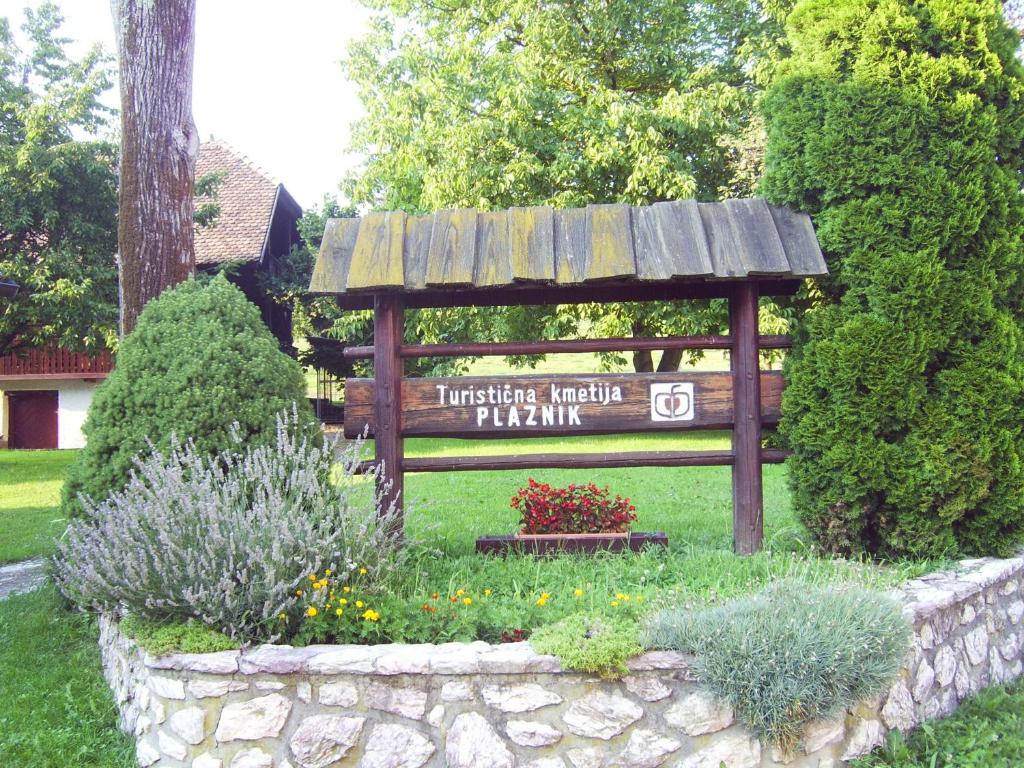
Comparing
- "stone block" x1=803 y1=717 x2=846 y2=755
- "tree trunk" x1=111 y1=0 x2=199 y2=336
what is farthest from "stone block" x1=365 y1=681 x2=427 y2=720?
"tree trunk" x1=111 y1=0 x2=199 y2=336

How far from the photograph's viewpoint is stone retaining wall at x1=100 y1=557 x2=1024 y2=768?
353 centimetres

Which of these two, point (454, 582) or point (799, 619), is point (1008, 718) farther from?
point (454, 582)

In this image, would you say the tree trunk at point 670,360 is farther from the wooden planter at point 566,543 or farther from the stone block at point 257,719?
the stone block at point 257,719

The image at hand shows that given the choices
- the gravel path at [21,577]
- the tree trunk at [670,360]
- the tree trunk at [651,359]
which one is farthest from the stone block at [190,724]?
the tree trunk at [670,360]

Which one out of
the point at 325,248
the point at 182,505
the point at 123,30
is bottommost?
the point at 182,505

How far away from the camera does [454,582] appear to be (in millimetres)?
4824

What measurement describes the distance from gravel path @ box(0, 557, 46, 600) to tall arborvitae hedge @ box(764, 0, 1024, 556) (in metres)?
5.76

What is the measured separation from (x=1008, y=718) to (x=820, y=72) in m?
3.88

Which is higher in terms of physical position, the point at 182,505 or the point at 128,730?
the point at 182,505

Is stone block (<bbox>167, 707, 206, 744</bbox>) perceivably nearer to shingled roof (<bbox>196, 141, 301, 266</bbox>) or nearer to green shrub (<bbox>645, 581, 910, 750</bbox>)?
green shrub (<bbox>645, 581, 910, 750</bbox>)

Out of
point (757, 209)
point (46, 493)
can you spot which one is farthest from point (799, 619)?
point (46, 493)

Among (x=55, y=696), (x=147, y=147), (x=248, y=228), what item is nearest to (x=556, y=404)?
(x=55, y=696)

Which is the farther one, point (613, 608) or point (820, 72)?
point (820, 72)

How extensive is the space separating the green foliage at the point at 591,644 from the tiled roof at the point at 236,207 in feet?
60.8
